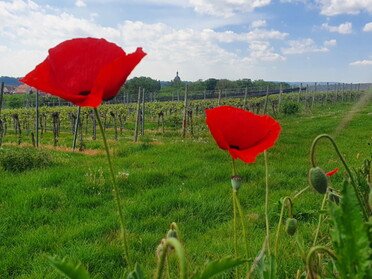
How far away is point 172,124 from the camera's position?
1819 cm

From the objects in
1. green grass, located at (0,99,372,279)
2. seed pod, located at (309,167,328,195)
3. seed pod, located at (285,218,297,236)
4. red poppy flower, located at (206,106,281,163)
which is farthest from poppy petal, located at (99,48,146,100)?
green grass, located at (0,99,372,279)

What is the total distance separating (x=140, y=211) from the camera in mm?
3947

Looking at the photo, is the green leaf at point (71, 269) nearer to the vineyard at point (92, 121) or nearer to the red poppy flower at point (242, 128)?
the red poppy flower at point (242, 128)

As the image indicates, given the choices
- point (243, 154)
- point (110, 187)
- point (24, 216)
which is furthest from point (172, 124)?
point (243, 154)

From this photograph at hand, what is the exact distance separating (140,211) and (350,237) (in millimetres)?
3516

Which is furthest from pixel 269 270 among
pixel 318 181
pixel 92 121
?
pixel 92 121

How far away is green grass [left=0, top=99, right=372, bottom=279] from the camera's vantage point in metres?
2.83

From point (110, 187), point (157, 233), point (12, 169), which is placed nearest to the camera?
point (157, 233)

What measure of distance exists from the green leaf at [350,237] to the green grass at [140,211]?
1.07m

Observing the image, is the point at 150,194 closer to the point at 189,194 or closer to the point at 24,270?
the point at 189,194

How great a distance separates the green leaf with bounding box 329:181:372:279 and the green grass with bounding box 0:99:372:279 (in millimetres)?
1066

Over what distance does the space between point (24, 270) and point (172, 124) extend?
15547 mm

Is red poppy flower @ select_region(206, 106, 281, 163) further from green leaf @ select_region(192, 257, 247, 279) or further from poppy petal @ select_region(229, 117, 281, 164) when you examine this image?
green leaf @ select_region(192, 257, 247, 279)

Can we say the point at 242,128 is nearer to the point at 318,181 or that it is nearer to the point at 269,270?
the point at 318,181
